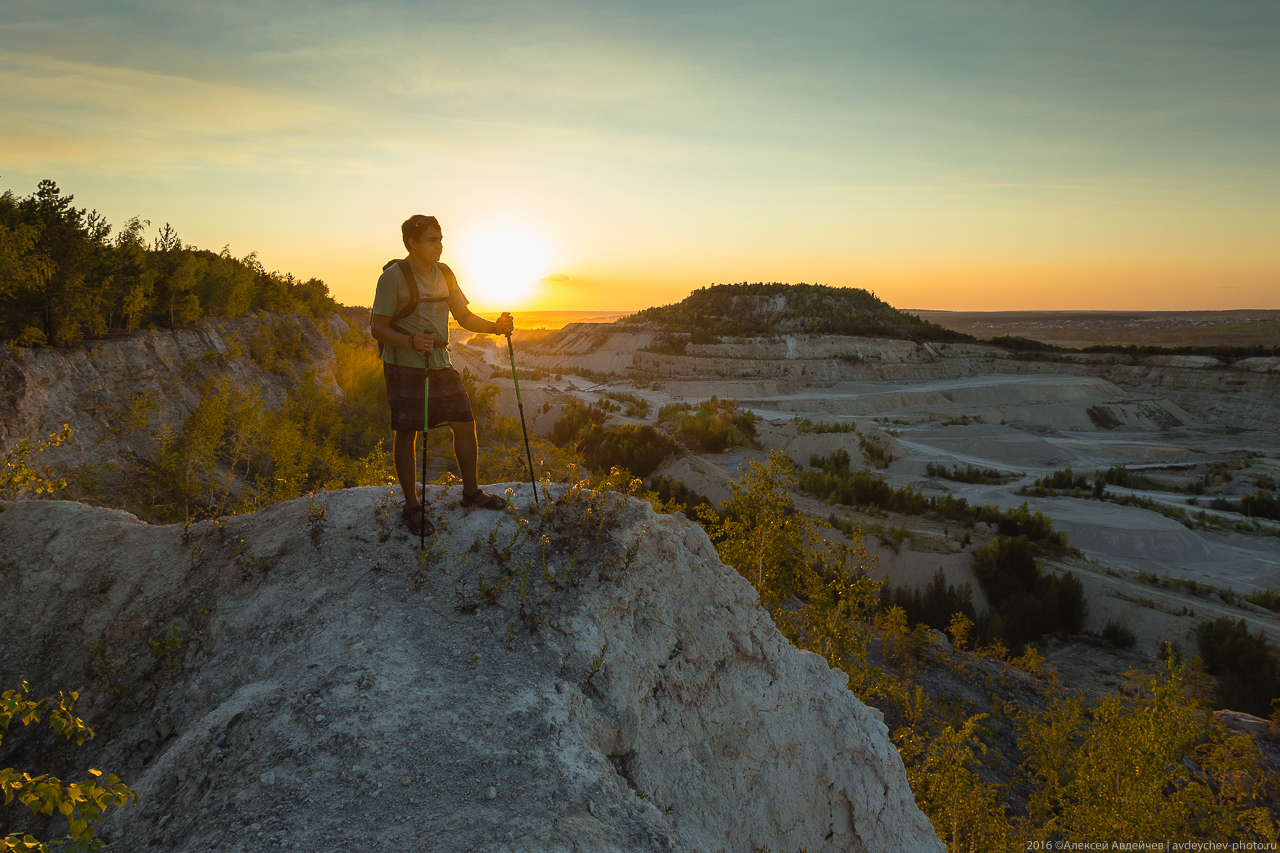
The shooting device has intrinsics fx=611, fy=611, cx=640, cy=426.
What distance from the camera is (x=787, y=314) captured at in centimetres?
9738

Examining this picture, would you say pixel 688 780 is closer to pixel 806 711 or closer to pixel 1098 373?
pixel 806 711

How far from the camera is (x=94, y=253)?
14.7 m

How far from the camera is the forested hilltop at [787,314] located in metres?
86.6

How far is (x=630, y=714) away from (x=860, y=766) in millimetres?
2851

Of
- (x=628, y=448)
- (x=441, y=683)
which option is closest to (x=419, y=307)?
(x=441, y=683)

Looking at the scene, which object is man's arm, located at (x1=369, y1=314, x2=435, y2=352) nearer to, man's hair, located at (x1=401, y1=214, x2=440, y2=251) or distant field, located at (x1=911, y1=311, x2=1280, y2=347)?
man's hair, located at (x1=401, y1=214, x2=440, y2=251)

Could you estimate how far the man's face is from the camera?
205 inches

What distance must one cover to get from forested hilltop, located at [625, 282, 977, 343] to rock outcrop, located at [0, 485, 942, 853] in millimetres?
78869

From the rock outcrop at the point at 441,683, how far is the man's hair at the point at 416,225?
94.9 inches

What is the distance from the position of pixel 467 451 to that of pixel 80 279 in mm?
14115

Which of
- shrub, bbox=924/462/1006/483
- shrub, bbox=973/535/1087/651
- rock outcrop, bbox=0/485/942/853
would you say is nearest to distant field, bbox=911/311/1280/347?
shrub, bbox=924/462/1006/483

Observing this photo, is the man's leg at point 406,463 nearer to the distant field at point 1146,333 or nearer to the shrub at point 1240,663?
the shrub at point 1240,663

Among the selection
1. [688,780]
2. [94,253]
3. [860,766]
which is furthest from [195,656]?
[94,253]

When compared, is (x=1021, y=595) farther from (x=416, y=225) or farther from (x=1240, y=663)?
(x=416, y=225)
